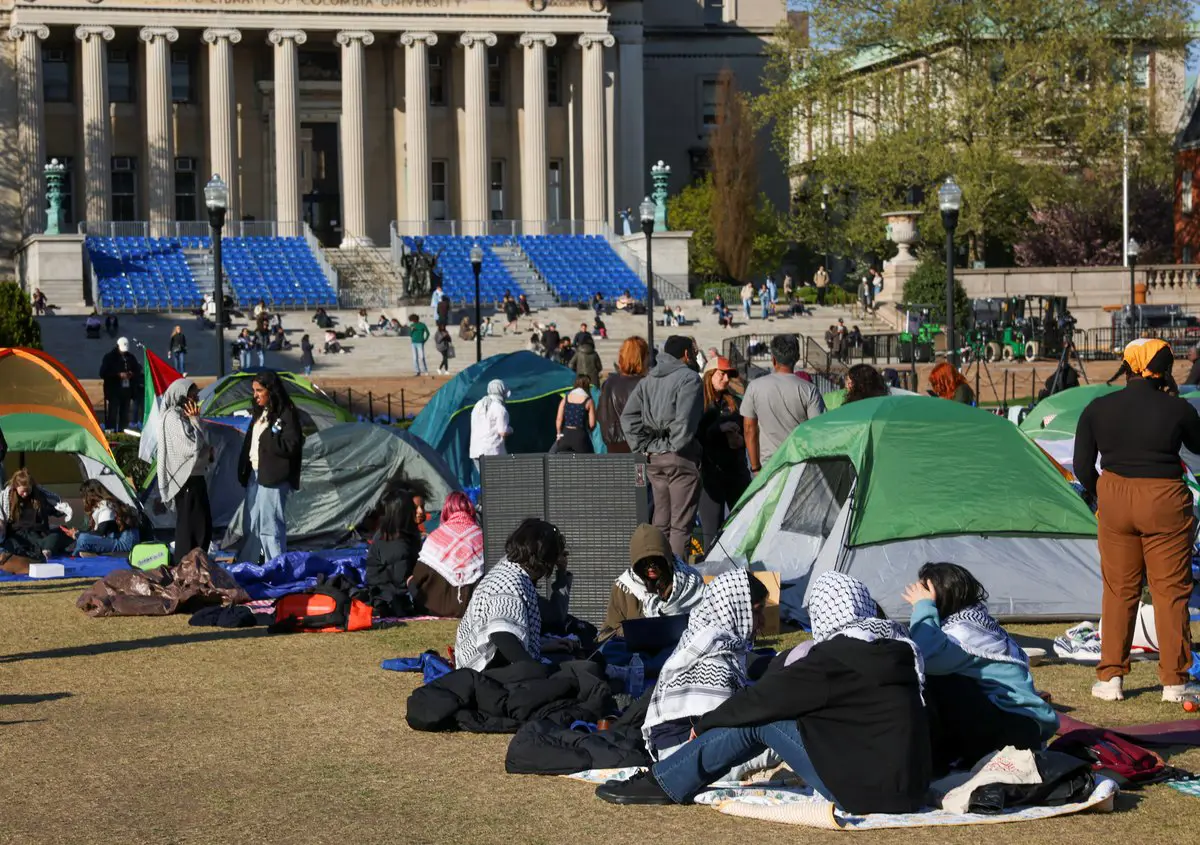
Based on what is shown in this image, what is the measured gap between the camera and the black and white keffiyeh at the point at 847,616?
8508 millimetres

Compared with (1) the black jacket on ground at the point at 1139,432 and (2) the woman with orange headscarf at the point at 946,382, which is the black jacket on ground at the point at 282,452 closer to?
(2) the woman with orange headscarf at the point at 946,382

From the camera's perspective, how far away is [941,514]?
47.3ft

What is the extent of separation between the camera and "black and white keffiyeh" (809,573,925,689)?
335 inches

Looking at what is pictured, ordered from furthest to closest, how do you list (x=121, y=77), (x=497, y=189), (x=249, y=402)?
(x=497, y=189), (x=121, y=77), (x=249, y=402)

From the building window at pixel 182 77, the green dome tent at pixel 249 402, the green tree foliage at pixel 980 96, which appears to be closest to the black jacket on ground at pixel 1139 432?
the green dome tent at pixel 249 402

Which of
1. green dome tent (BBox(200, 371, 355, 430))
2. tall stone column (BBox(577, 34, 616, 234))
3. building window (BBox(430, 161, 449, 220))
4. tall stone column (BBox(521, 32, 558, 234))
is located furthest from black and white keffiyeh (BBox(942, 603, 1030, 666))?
building window (BBox(430, 161, 449, 220))

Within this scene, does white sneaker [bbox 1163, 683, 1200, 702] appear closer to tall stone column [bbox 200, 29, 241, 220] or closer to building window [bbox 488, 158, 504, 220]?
tall stone column [bbox 200, 29, 241, 220]

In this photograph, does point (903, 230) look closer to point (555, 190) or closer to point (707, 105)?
point (555, 190)

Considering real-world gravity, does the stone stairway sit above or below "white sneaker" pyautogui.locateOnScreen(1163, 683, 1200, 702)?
above

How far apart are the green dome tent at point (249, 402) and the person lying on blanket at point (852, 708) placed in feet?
52.5

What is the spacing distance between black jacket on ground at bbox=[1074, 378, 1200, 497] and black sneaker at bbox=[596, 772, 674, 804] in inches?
131

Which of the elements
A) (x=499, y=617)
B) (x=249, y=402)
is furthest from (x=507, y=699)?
(x=249, y=402)

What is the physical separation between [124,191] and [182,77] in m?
4.73

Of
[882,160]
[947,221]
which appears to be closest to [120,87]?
[882,160]
